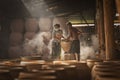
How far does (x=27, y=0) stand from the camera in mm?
14445

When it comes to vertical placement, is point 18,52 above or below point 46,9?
below

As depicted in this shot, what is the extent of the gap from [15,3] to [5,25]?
1.64 meters

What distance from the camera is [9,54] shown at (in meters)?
15.6

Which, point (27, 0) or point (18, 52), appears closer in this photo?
point (27, 0)

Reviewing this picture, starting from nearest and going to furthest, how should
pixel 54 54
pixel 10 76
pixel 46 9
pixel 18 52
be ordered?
pixel 10 76 < pixel 54 54 < pixel 18 52 < pixel 46 9

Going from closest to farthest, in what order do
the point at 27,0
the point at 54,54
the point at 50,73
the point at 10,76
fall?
1. the point at 50,73
2. the point at 10,76
3. the point at 54,54
4. the point at 27,0

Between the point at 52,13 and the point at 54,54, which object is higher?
the point at 52,13

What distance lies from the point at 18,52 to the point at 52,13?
140 inches

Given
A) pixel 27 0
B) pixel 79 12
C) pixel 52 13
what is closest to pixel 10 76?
pixel 27 0

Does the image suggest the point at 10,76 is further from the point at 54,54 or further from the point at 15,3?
the point at 15,3

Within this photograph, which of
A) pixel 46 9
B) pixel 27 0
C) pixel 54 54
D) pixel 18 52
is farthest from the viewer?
pixel 46 9

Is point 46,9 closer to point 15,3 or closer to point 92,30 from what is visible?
point 15,3

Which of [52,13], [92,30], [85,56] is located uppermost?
[52,13]

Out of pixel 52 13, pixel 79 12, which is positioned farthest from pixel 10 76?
pixel 79 12
